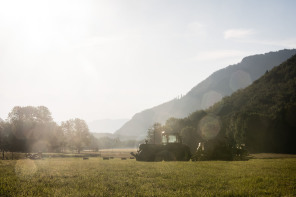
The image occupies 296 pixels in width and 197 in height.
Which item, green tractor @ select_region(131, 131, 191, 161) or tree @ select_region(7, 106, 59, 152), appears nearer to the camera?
green tractor @ select_region(131, 131, 191, 161)

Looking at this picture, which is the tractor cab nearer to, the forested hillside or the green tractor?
the green tractor

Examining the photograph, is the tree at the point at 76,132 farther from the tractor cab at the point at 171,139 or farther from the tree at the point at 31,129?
the tractor cab at the point at 171,139

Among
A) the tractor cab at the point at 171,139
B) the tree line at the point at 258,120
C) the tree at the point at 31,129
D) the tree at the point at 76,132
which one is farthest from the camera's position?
the tree at the point at 76,132

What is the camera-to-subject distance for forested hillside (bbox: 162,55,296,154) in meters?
66.8

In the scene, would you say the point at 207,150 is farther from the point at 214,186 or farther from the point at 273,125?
the point at 273,125

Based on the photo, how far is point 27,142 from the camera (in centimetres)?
6469

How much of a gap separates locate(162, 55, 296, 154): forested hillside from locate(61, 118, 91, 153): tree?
3694cm

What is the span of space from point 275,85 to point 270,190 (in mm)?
91858

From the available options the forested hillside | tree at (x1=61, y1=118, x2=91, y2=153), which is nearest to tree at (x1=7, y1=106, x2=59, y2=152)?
tree at (x1=61, y1=118, x2=91, y2=153)

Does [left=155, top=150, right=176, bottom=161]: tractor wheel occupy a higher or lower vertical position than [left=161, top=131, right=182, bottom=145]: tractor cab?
lower

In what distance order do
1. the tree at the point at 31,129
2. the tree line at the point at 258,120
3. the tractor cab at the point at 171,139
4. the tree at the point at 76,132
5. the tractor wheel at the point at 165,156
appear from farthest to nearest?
the tree at the point at 76,132
the tree line at the point at 258,120
the tree at the point at 31,129
the tractor cab at the point at 171,139
the tractor wheel at the point at 165,156

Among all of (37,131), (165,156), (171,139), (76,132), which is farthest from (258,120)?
(37,131)

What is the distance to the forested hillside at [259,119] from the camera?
66.8m

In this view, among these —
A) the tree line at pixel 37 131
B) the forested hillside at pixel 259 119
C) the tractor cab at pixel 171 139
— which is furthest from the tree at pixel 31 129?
the forested hillside at pixel 259 119
